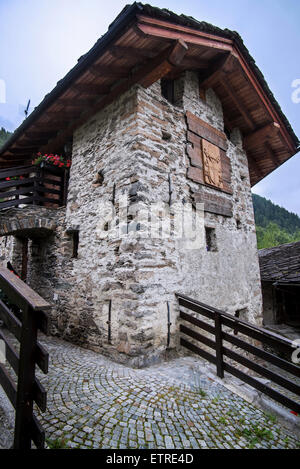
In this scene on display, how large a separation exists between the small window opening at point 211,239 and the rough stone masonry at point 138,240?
2 cm

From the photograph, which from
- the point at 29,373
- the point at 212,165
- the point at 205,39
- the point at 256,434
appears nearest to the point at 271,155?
the point at 212,165

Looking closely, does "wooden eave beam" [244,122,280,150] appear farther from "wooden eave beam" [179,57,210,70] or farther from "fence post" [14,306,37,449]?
"fence post" [14,306,37,449]

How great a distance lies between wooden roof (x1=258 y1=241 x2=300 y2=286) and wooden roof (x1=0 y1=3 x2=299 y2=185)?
3.77 m

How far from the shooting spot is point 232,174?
20.0ft

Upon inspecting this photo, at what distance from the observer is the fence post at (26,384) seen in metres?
1.54

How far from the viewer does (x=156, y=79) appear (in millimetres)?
3982

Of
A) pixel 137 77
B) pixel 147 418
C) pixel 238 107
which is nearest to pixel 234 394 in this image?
pixel 147 418

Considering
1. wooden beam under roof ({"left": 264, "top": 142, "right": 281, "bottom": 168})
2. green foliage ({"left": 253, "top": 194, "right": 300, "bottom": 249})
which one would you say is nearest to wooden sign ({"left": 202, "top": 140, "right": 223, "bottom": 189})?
wooden beam under roof ({"left": 264, "top": 142, "right": 281, "bottom": 168})

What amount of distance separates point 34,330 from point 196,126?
4.88m

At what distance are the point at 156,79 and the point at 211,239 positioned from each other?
125 inches

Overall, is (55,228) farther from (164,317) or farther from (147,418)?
(147,418)

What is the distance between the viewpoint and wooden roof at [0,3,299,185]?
11.4 feet

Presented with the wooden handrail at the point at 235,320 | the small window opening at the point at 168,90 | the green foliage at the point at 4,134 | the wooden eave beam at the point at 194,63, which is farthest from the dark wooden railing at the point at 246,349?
the green foliage at the point at 4,134

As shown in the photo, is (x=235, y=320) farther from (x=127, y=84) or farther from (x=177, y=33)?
(x=177, y=33)
